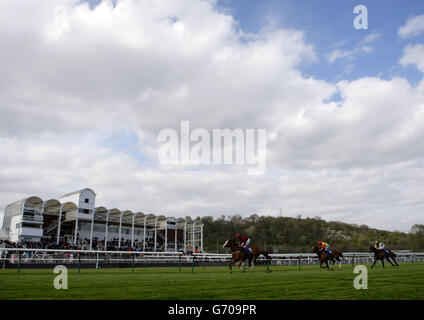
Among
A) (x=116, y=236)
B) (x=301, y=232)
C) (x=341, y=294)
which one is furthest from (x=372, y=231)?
(x=341, y=294)

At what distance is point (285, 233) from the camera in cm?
8406

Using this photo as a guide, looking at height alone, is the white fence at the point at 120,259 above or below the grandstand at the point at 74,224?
below

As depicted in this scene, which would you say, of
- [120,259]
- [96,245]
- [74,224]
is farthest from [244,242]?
[74,224]

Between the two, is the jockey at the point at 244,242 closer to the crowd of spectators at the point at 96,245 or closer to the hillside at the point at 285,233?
the crowd of spectators at the point at 96,245

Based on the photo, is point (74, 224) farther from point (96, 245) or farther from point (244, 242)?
point (244, 242)

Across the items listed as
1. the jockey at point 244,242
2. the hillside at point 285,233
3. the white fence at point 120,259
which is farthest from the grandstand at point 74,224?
the hillside at point 285,233

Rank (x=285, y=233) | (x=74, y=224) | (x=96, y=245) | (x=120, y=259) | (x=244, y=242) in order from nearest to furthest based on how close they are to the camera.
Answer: (x=244, y=242) → (x=120, y=259) → (x=96, y=245) → (x=74, y=224) → (x=285, y=233)

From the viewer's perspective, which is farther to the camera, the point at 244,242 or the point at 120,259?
the point at 120,259

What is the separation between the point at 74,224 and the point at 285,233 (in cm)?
5223

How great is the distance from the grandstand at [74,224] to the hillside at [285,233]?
2569 cm

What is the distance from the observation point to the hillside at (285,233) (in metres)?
78.3

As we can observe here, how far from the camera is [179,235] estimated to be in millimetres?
57406
